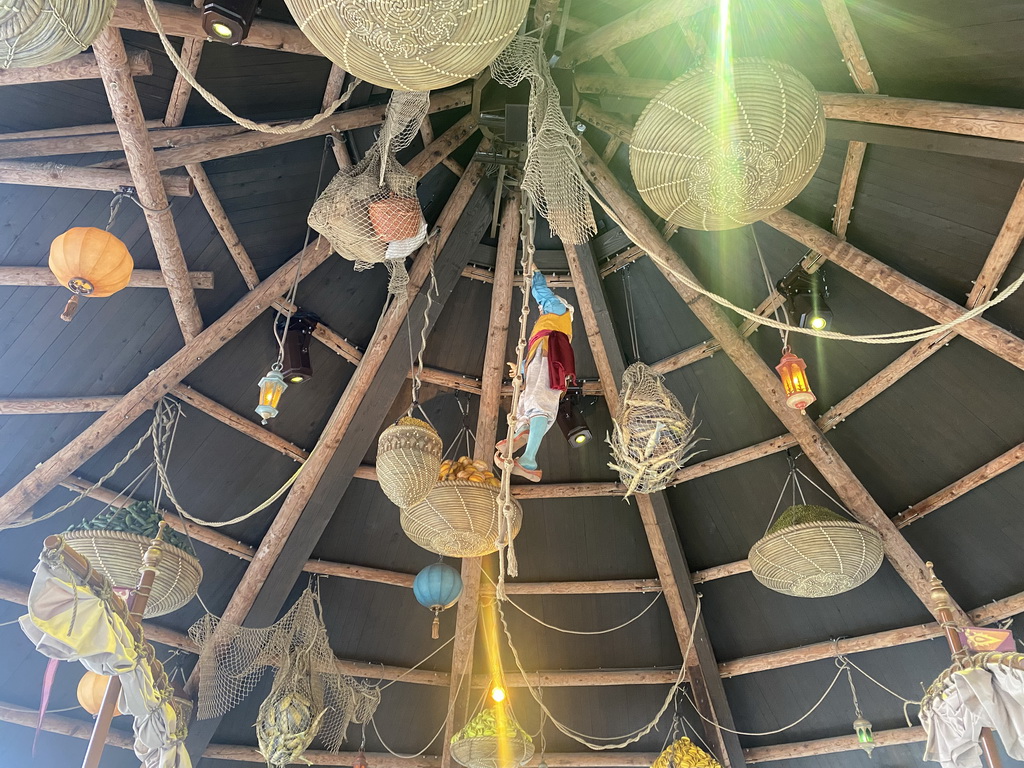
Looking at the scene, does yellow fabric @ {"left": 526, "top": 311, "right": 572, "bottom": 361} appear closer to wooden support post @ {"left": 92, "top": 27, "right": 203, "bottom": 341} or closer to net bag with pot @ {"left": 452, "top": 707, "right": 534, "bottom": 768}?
wooden support post @ {"left": 92, "top": 27, "right": 203, "bottom": 341}

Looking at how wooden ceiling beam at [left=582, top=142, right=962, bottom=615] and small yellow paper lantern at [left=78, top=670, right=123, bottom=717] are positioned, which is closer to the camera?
small yellow paper lantern at [left=78, top=670, right=123, bottom=717]

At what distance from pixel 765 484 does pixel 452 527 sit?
127 inches

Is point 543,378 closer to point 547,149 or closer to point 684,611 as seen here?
point 547,149

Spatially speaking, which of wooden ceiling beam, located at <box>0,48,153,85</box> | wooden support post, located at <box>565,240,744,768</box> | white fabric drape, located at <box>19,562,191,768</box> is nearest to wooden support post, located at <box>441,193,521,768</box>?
wooden support post, located at <box>565,240,744,768</box>

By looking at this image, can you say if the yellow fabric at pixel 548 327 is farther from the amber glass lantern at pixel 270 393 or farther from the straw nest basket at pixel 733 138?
the amber glass lantern at pixel 270 393

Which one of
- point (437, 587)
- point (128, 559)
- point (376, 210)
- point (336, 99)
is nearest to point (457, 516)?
point (437, 587)

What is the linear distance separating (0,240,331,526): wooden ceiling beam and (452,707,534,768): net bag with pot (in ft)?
12.3

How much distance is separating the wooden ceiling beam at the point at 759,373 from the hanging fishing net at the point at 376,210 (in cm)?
165

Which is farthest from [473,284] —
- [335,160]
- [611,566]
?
[611,566]

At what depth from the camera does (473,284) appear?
664 centimetres

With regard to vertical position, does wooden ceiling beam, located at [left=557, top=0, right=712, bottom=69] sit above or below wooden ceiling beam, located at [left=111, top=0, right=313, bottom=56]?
above

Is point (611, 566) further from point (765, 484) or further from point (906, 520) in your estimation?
point (906, 520)

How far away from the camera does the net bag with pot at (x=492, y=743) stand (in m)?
6.21

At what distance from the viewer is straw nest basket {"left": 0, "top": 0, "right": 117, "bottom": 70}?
9.48 ft
